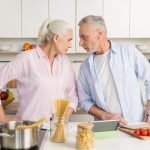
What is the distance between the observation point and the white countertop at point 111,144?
1602 mm

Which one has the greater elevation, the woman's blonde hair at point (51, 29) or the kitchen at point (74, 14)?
the kitchen at point (74, 14)

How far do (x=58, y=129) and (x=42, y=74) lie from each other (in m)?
0.64

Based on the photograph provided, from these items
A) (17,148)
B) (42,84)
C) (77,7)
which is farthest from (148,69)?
(77,7)

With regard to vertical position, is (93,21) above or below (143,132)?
above

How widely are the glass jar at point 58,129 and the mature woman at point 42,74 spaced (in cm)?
52

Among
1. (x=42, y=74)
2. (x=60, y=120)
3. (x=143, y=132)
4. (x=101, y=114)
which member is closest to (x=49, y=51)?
(x=42, y=74)

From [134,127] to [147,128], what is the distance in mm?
92

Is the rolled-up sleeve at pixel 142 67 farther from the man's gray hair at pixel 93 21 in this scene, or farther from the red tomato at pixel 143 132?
the red tomato at pixel 143 132

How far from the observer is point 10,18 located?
14.0 feet

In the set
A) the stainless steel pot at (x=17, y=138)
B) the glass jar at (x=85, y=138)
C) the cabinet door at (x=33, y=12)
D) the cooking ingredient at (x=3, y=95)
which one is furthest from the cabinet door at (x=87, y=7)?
the stainless steel pot at (x=17, y=138)

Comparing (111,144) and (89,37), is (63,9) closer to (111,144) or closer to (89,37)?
(89,37)

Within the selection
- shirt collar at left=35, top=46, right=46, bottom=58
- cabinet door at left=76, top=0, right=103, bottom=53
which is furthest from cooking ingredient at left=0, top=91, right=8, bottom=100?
cabinet door at left=76, top=0, right=103, bottom=53

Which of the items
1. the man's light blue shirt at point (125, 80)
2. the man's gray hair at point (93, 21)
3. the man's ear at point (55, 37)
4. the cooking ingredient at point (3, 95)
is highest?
the man's gray hair at point (93, 21)

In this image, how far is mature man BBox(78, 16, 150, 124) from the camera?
2.27m
